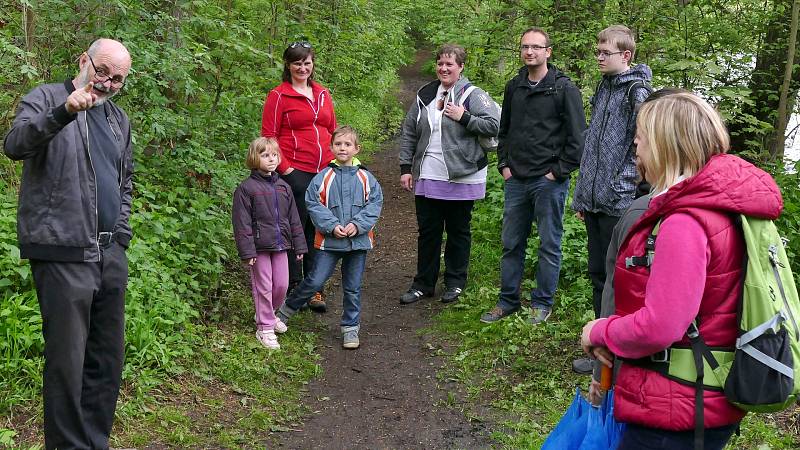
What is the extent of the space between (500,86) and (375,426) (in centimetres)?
725

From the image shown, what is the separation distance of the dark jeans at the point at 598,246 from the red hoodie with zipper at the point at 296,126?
102 inches

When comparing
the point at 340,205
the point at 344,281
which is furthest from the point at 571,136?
the point at 344,281

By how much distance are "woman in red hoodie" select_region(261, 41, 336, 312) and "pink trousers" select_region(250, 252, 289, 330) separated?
0.76m

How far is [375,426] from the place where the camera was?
5086 mm

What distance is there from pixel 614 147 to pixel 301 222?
9.57 ft

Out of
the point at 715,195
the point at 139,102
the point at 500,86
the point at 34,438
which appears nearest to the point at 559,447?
the point at 715,195

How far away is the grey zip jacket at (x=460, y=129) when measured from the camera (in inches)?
268

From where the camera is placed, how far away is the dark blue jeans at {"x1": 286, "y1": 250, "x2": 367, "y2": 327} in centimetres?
634

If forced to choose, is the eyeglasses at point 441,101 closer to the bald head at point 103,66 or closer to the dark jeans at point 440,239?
the dark jeans at point 440,239

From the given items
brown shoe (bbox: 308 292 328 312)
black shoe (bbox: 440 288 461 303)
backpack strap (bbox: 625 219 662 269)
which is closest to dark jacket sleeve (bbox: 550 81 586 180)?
black shoe (bbox: 440 288 461 303)

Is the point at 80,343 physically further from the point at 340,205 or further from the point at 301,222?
the point at 301,222

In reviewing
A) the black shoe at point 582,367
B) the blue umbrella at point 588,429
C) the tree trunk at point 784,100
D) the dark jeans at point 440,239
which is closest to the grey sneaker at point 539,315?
the black shoe at point 582,367

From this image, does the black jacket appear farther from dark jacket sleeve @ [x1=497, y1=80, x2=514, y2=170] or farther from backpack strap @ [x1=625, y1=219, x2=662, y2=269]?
backpack strap @ [x1=625, y1=219, x2=662, y2=269]

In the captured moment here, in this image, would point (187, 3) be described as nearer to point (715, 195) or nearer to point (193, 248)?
point (193, 248)
